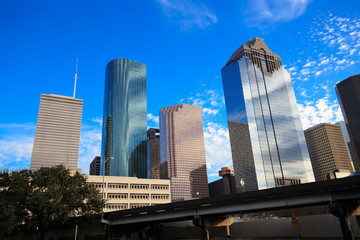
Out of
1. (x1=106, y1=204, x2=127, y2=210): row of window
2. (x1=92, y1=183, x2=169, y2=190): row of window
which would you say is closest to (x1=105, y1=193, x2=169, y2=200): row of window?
(x1=92, y1=183, x2=169, y2=190): row of window

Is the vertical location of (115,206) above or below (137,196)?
below

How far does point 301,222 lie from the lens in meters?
46.1

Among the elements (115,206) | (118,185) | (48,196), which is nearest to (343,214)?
(48,196)

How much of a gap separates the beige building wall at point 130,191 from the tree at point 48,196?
5397 centimetres

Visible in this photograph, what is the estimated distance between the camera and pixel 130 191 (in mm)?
114188

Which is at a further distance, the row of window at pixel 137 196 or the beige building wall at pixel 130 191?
the row of window at pixel 137 196

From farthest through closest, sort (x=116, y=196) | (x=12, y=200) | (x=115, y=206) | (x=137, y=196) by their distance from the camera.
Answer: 1. (x=137, y=196)
2. (x=116, y=196)
3. (x=115, y=206)
4. (x=12, y=200)

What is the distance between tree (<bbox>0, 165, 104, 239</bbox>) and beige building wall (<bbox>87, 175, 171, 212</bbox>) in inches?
2125

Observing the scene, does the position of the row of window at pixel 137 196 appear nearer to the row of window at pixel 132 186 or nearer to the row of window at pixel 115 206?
the row of window at pixel 132 186

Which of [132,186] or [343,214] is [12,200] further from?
[132,186]

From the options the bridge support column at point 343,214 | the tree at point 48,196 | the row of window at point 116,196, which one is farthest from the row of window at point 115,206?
the bridge support column at point 343,214

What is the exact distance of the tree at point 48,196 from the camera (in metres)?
49.1

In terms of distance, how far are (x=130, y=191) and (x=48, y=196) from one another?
66.6 m

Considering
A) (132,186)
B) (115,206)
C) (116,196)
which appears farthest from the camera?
(132,186)
